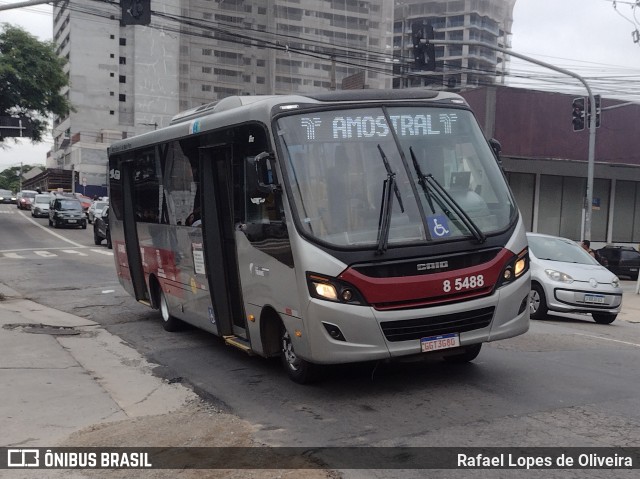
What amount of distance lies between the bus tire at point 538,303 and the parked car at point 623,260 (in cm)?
2007

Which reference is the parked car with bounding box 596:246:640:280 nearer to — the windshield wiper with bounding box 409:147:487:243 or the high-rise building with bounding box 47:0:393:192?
the windshield wiper with bounding box 409:147:487:243

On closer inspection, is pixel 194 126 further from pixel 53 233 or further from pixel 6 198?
pixel 6 198

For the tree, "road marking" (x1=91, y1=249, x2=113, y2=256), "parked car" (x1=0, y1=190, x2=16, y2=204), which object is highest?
the tree

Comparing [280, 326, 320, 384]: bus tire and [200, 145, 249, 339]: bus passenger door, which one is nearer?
[280, 326, 320, 384]: bus tire

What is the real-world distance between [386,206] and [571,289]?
7797mm

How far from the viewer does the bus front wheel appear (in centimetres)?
1137

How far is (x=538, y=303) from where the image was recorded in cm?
1386

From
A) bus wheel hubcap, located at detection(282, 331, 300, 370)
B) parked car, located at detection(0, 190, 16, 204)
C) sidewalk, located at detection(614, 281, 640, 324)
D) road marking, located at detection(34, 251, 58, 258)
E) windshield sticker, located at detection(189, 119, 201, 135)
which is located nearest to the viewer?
bus wheel hubcap, located at detection(282, 331, 300, 370)

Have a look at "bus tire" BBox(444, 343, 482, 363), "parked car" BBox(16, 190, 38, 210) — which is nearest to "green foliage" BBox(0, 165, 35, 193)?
"parked car" BBox(16, 190, 38, 210)

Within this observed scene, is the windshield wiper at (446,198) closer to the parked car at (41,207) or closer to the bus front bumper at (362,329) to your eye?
the bus front bumper at (362,329)

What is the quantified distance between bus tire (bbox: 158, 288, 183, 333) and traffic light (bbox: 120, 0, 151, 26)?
7397 millimetres

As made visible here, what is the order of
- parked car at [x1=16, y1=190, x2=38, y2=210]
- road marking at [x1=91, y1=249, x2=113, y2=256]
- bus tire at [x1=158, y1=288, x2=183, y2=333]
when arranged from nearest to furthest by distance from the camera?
1. bus tire at [x1=158, y1=288, x2=183, y2=333]
2. road marking at [x1=91, y1=249, x2=113, y2=256]
3. parked car at [x1=16, y1=190, x2=38, y2=210]

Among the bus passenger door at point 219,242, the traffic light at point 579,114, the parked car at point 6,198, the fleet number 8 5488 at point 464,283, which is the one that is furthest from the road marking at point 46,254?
the parked car at point 6,198

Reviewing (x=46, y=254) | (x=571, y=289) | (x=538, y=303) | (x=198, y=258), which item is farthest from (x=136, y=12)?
(x=46, y=254)
